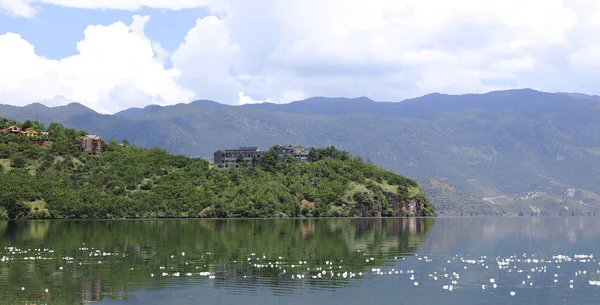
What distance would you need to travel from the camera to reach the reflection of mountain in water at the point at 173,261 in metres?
76.1

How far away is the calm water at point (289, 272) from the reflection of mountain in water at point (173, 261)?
0.12 meters

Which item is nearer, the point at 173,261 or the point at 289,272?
the point at 289,272

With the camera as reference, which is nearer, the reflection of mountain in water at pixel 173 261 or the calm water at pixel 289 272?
the calm water at pixel 289 272

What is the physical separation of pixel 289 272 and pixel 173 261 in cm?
1793

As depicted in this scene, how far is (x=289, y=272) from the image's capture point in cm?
8744

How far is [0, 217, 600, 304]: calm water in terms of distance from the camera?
70562 mm

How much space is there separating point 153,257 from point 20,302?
3780cm

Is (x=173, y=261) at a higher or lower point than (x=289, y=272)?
higher

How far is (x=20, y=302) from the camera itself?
217ft

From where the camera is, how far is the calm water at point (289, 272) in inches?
2778

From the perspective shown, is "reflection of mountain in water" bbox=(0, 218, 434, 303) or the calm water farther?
"reflection of mountain in water" bbox=(0, 218, 434, 303)

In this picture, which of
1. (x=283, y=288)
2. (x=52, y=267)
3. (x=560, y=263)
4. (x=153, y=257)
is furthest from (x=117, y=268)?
(x=560, y=263)

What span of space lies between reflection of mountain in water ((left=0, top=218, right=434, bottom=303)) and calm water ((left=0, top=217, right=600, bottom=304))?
125mm

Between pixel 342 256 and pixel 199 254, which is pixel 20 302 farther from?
pixel 342 256
